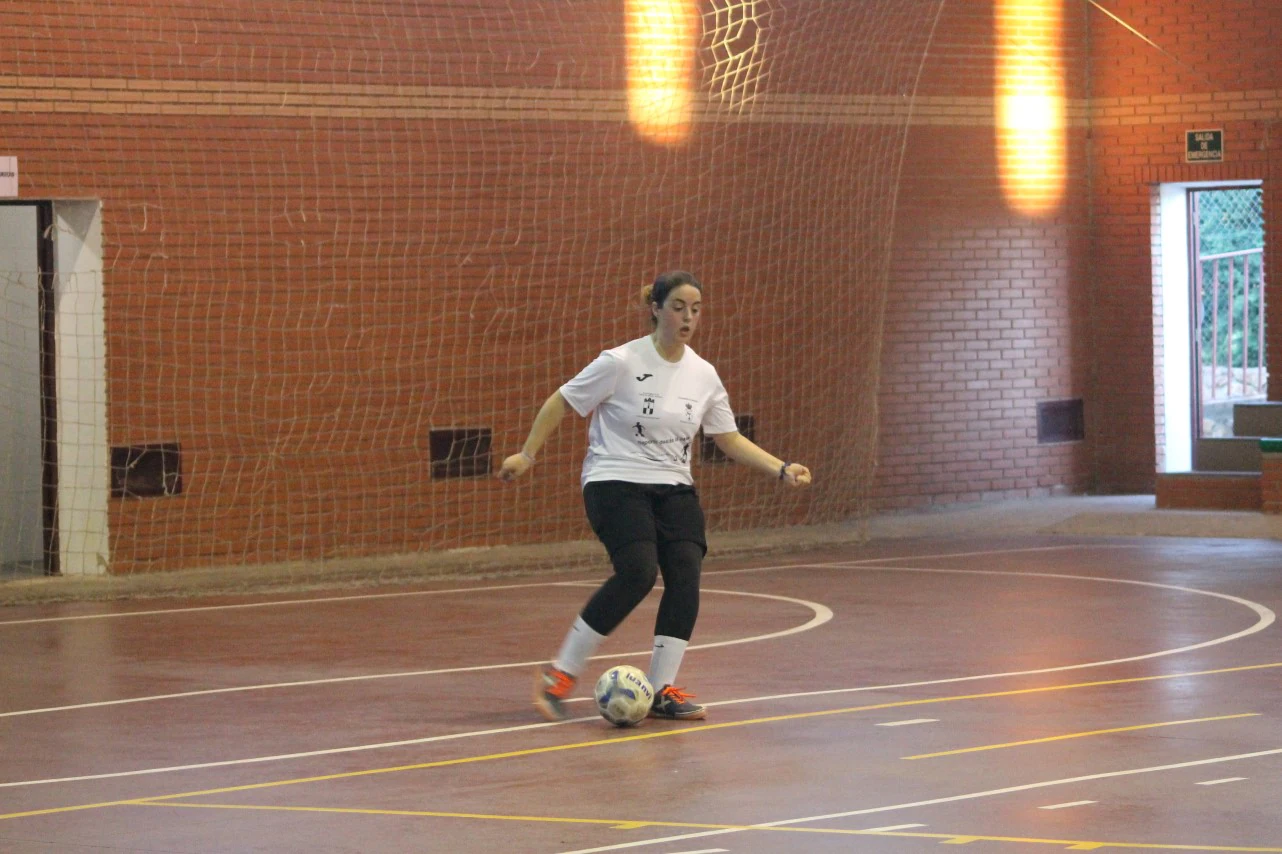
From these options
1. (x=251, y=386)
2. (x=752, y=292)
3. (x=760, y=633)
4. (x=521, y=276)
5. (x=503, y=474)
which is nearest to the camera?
(x=503, y=474)

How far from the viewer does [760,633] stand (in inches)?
456

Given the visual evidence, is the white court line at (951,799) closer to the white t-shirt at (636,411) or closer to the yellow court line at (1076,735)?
the yellow court line at (1076,735)

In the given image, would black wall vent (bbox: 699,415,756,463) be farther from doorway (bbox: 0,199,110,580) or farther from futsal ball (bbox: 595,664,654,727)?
futsal ball (bbox: 595,664,654,727)

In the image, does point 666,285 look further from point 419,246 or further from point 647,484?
point 419,246

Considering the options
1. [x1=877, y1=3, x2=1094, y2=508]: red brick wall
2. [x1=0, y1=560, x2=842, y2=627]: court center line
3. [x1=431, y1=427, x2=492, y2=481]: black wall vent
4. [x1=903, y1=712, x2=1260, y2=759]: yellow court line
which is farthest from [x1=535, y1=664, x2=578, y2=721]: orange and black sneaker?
[x1=877, y1=3, x2=1094, y2=508]: red brick wall

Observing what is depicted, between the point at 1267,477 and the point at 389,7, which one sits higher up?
the point at 389,7

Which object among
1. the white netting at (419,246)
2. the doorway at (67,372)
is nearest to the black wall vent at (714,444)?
the white netting at (419,246)

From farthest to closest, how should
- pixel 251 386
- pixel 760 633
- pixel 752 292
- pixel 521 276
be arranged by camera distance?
pixel 752 292 → pixel 521 276 → pixel 251 386 → pixel 760 633

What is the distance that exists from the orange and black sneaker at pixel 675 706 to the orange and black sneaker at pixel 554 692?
0.38 metres

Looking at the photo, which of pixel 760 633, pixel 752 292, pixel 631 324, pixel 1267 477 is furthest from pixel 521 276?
pixel 1267 477

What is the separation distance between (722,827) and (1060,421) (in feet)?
45.6

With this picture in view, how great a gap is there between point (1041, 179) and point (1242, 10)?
7.70ft

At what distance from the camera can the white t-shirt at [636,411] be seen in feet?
28.9

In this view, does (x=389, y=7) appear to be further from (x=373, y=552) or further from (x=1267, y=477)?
(x=1267, y=477)
